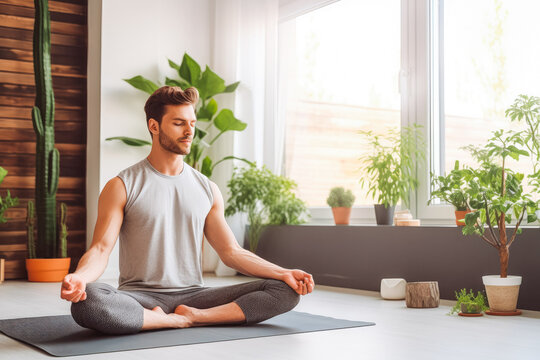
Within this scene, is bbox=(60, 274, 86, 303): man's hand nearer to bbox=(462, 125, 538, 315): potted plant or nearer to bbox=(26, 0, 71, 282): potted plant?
bbox=(462, 125, 538, 315): potted plant

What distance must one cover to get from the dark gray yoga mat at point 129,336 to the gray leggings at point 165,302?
2.1 inches

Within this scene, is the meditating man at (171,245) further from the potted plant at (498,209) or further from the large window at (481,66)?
the large window at (481,66)

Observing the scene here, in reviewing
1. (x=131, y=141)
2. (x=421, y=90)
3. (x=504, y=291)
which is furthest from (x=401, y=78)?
(x=131, y=141)

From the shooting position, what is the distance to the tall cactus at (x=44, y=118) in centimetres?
488

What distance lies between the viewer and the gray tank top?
264 cm

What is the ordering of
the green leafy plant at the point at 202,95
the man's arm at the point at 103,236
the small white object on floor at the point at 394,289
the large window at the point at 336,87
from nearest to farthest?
the man's arm at the point at 103,236
the small white object on floor at the point at 394,289
the large window at the point at 336,87
the green leafy plant at the point at 202,95

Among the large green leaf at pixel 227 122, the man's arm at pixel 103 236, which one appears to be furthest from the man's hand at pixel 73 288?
the large green leaf at pixel 227 122

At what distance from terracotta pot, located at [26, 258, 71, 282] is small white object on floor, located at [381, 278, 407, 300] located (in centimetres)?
228

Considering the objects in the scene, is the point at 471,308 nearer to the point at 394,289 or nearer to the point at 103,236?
the point at 394,289

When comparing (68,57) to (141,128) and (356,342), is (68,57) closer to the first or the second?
(141,128)

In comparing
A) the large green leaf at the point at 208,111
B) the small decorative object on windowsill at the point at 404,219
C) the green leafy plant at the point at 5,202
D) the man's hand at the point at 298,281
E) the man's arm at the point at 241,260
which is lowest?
the man's hand at the point at 298,281

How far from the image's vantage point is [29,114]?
521cm

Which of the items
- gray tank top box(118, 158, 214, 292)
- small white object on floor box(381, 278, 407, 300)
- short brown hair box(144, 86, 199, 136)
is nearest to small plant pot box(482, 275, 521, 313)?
small white object on floor box(381, 278, 407, 300)

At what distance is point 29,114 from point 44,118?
15.2 inches
